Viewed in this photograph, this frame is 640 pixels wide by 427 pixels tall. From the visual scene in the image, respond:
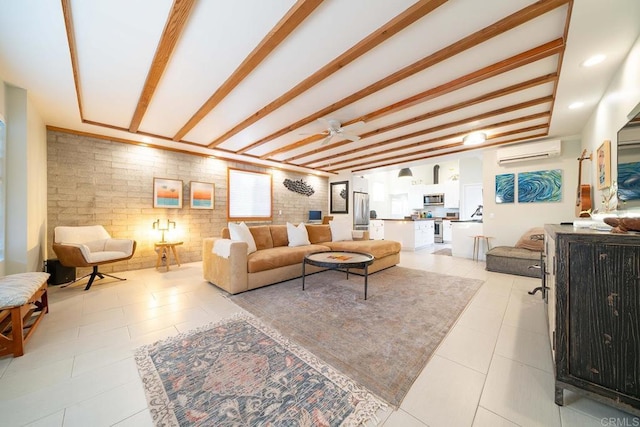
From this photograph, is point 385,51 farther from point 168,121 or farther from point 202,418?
→ point 168,121

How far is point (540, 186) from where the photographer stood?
439 cm

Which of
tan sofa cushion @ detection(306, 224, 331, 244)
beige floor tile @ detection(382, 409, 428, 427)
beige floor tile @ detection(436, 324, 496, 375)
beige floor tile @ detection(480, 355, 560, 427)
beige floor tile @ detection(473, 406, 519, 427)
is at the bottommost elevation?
beige floor tile @ detection(436, 324, 496, 375)

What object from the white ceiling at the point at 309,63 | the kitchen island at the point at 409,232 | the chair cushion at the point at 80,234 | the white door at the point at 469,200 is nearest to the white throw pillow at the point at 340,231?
the white ceiling at the point at 309,63

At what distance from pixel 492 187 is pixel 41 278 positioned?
7207mm

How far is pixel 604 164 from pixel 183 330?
4884 mm

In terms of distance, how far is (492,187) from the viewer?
4918 millimetres

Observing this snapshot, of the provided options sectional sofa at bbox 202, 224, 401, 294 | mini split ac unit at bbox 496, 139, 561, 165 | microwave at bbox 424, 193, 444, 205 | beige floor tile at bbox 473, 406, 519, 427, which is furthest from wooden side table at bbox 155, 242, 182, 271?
microwave at bbox 424, 193, 444, 205

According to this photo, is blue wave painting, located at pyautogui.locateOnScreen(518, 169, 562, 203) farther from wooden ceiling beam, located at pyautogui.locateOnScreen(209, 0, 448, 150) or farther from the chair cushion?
the chair cushion

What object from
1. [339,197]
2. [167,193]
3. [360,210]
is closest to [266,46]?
[167,193]

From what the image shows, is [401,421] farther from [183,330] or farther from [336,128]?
[336,128]

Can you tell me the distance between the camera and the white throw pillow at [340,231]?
483 centimetres

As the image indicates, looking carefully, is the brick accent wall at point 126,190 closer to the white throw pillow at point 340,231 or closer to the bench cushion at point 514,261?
the white throw pillow at point 340,231

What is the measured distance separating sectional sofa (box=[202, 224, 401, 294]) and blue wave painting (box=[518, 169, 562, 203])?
2834mm

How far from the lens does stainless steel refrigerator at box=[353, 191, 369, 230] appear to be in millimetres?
7723
